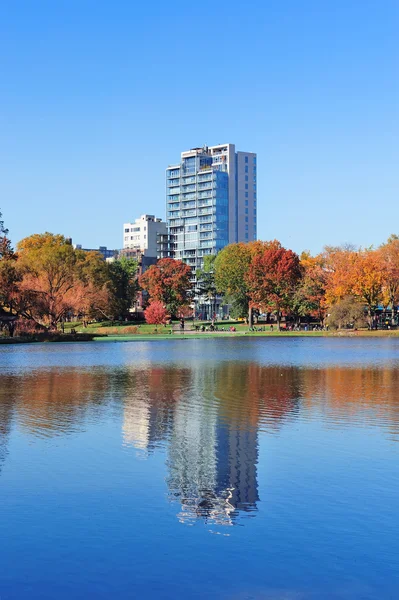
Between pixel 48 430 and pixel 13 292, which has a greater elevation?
pixel 13 292

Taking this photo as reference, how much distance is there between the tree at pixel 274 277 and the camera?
112 meters

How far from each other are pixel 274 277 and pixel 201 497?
326 ft

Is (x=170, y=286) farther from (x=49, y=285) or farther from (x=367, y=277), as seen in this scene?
(x=367, y=277)

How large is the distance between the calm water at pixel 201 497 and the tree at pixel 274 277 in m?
83.2

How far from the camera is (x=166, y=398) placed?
2895 centimetres

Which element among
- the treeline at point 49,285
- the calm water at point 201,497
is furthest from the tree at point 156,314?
the calm water at point 201,497

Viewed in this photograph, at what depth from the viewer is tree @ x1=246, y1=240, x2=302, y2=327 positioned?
11194 centimetres

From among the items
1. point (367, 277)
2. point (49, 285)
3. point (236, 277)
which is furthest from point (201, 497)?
point (236, 277)

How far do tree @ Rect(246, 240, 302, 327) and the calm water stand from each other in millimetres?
83247

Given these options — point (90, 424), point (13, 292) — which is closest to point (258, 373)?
point (90, 424)

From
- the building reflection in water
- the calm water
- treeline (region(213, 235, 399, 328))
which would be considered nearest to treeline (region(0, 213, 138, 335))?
treeline (region(213, 235, 399, 328))

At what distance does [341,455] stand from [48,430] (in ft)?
27.5

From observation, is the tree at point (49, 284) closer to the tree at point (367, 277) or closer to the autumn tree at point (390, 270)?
the tree at point (367, 277)

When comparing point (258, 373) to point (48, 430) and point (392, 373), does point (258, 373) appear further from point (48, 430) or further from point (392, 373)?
point (48, 430)
